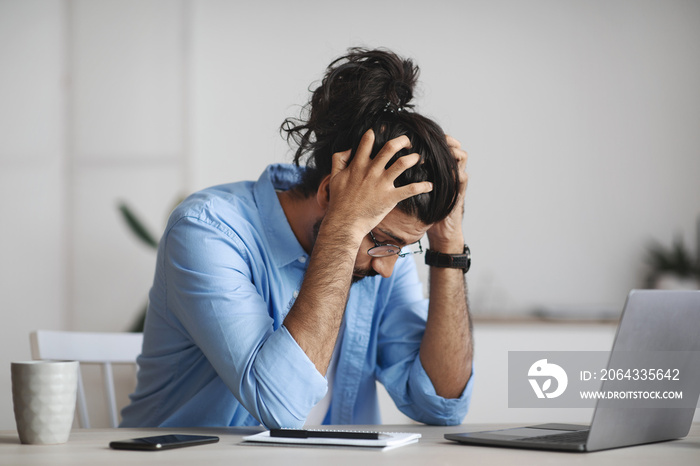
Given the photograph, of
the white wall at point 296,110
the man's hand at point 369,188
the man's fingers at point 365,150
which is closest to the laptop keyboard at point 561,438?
the man's hand at point 369,188

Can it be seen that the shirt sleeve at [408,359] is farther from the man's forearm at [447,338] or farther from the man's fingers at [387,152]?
the man's fingers at [387,152]

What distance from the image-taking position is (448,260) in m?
1.50

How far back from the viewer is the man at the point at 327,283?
3.62 ft

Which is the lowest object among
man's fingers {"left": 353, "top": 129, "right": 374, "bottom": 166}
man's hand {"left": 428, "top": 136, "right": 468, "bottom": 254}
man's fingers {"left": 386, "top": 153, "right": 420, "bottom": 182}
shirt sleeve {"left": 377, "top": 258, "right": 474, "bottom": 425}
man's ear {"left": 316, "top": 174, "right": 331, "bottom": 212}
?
shirt sleeve {"left": 377, "top": 258, "right": 474, "bottom": 425}

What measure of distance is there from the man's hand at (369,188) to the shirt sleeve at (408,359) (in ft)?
1.26

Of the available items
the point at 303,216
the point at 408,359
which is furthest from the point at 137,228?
the point at 408,359

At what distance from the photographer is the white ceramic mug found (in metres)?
0.87

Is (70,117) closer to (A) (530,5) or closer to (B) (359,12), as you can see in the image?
(B) (359,12)

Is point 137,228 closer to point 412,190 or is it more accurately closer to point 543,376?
point 412,190

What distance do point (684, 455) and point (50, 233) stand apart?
2905 millimetres

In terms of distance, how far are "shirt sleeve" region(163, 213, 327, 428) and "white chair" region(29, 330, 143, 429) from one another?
0.37 m

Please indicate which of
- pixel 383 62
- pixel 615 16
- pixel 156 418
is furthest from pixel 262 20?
pixel 156 418

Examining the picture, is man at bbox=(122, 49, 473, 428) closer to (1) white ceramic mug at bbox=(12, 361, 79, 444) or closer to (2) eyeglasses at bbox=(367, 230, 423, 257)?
(2) eyeglasses at bbox=(367, 230, 423, 257)

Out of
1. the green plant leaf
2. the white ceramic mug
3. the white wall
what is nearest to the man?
the white ceramic mug
